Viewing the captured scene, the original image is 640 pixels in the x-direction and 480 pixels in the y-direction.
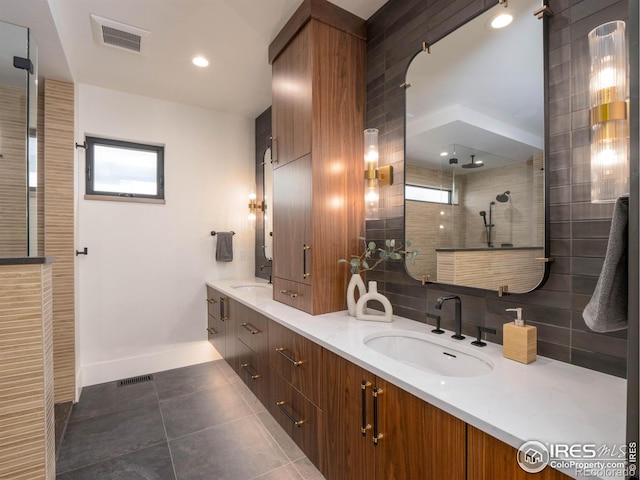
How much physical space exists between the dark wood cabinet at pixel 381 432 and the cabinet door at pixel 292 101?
133 cm

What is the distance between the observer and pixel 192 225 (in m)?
3.23

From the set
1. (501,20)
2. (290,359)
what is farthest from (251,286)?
(501,20)

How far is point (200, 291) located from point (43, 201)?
4.92ft

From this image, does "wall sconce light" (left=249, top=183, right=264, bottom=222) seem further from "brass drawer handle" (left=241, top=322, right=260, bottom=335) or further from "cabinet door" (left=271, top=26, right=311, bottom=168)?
"brass drawer handle" (left=241, top=322, right=260, bottom=335)

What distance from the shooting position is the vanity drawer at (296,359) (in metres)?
1.47

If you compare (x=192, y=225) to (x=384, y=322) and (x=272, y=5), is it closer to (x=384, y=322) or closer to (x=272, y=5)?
(x=272, y=5)

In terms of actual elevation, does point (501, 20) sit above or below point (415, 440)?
above

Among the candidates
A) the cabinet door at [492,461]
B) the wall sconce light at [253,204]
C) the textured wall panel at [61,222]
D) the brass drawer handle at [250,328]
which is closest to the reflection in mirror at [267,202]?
the wall sconce light at [253,204]

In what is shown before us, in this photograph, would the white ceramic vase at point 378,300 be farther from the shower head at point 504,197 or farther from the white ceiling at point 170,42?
the white ceiling at point 170,42

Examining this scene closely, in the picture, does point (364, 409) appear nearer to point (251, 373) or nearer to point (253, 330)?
point (253, 330)

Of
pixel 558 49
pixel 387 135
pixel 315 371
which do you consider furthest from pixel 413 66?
pixel 315 371

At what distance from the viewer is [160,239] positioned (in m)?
3.07

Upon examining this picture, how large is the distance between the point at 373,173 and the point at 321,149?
0.36 meters

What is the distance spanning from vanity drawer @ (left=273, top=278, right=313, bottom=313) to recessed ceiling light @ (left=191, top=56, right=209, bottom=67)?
182cm
